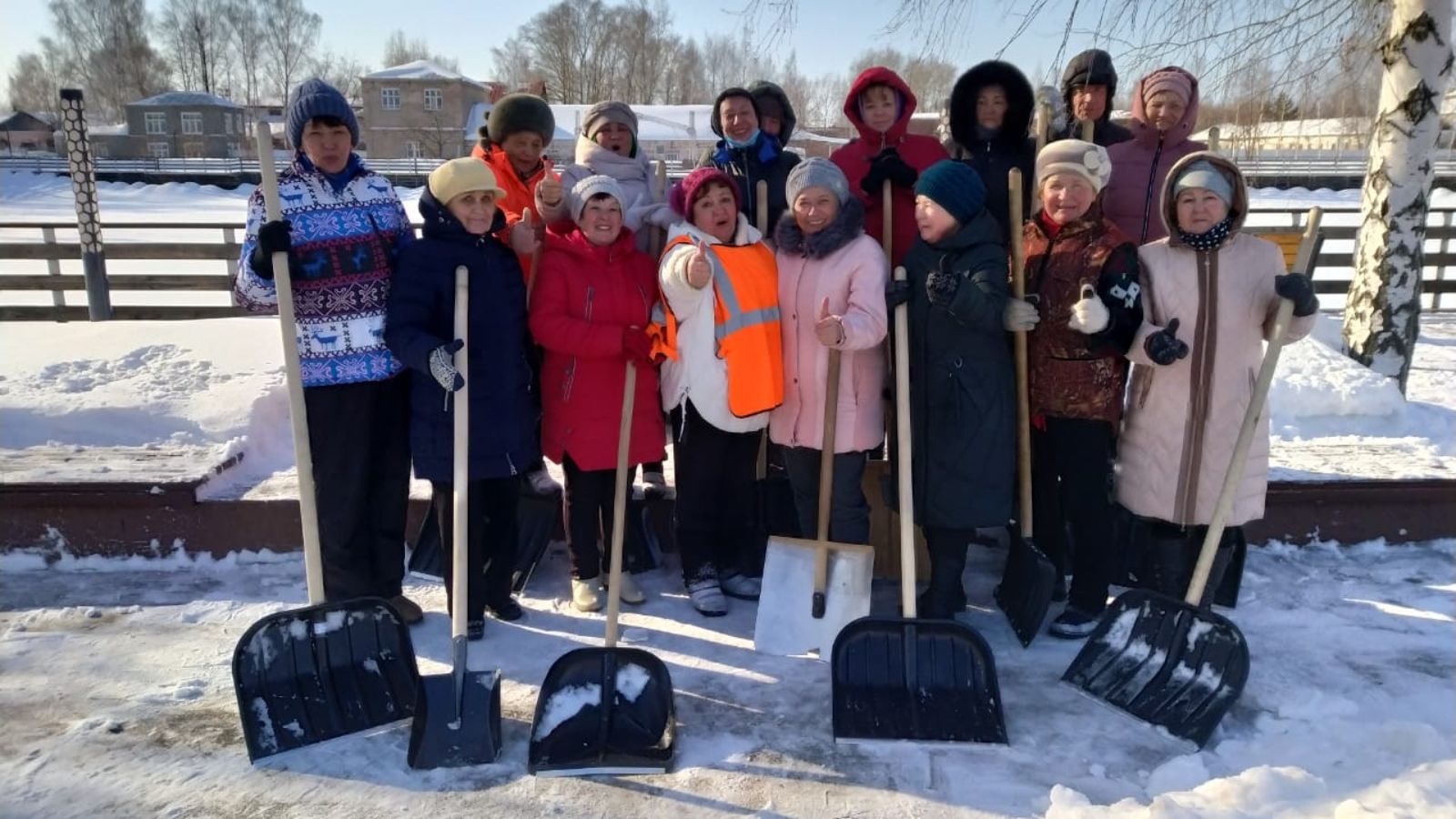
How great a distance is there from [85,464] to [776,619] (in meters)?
3.30

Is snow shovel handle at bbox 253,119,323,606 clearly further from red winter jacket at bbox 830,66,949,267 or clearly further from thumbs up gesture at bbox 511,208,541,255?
red winter jacket at bbox 830,66,949,267

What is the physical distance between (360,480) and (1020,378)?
2.41 m

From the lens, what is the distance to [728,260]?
3348 millimetres

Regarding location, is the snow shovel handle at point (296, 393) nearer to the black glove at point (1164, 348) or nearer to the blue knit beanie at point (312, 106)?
the blue knit beanie at point (312, 106)

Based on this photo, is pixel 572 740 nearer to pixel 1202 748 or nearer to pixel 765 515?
pixel 765 515

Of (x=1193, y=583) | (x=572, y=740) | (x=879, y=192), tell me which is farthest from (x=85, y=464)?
(x=1193, y=583)

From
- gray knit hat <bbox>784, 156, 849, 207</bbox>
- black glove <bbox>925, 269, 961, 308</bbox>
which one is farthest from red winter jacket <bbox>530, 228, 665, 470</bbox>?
black glove <bbox>925, 269, 961, 308</bbox>

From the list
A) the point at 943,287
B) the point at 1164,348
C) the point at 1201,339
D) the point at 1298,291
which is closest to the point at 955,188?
the point at 943,287

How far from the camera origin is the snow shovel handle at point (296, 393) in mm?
2951

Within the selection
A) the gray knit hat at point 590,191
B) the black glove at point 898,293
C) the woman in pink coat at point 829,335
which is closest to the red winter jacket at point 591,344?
the gray knit hat at point 590,191

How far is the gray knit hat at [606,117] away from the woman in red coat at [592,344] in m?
0.48

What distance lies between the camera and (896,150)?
147 inches

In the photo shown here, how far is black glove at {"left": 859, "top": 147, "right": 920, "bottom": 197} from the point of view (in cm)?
354

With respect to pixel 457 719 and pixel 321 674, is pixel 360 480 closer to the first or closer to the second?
pixel 321 674
